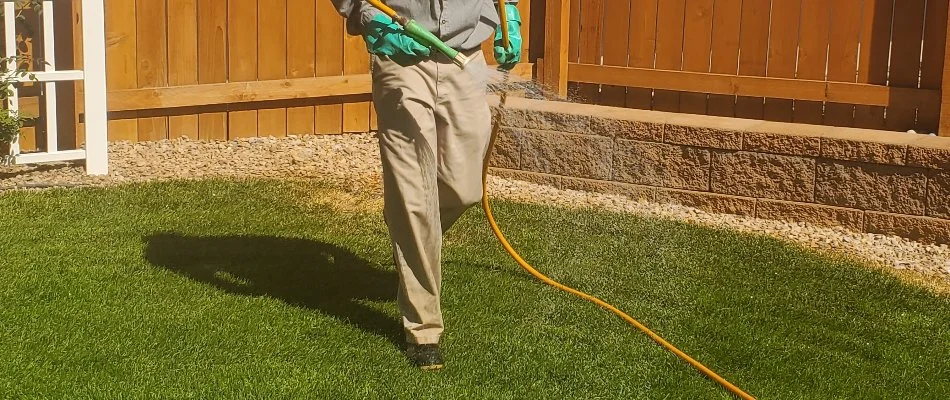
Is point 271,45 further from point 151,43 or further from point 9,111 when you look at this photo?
point 9,111

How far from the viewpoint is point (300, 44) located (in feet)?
28.2

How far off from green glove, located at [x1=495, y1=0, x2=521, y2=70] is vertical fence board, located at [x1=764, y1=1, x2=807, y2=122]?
3.12 metres

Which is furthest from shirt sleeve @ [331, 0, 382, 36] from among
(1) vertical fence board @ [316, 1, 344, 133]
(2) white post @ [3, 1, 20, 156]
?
(1) vertical fence board @ [316, 1, 344, 133]

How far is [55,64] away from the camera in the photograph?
25.0 ft

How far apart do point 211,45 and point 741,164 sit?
3317mm

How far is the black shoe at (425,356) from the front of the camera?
14.3ft

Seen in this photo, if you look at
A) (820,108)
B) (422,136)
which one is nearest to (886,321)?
(422,136)

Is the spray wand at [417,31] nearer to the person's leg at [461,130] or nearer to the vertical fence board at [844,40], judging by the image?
the person's leg at [461,130]

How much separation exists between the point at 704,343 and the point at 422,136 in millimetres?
1244

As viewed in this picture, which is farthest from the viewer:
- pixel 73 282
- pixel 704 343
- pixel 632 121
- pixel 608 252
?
pixel 632 121

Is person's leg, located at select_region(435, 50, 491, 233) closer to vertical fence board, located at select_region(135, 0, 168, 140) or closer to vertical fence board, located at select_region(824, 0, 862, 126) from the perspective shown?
vertical fence board, located at select_region(824, 0, 862, 126)

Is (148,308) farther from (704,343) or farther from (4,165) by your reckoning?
(4,165)

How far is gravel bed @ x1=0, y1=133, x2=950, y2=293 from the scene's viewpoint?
20.8ft

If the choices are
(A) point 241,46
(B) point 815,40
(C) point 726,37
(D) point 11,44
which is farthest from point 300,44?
(B) point 815,40
